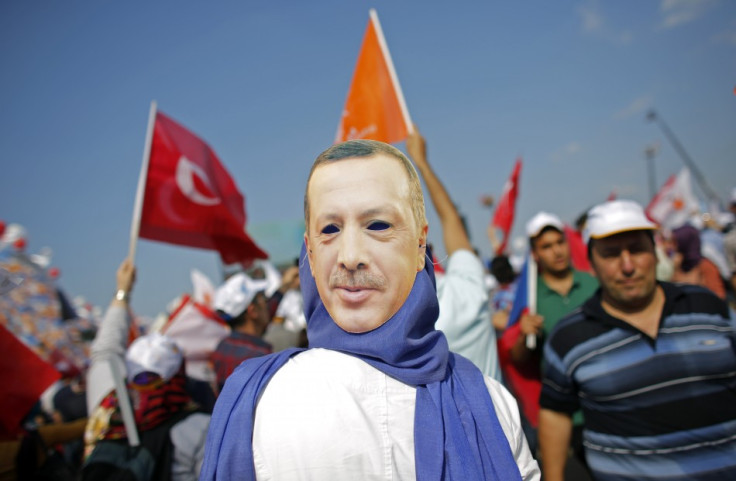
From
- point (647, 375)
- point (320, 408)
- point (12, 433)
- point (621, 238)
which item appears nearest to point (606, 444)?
point (647, 375)

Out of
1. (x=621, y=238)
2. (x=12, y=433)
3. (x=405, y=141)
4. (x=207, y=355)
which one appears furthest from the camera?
(x=207, y=355)

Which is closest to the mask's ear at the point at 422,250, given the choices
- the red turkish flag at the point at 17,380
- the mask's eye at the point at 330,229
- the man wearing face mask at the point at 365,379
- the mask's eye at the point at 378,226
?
the man wearing face mask at the point at 365,379

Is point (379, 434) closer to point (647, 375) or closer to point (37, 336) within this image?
point (647, 375)

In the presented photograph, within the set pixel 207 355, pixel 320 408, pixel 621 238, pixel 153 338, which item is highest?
pixel 621 238

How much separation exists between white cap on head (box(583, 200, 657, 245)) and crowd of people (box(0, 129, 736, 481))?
0.01 metres

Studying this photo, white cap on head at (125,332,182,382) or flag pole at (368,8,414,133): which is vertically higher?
flag pole at (368,8,414,133)

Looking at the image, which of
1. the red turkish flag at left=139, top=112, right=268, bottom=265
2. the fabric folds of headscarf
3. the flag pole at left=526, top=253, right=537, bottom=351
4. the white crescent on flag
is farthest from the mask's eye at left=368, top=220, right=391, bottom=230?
the fabric folds of headscarf

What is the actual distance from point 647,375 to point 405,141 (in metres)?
1.75

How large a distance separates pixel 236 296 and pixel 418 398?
8.99 ft

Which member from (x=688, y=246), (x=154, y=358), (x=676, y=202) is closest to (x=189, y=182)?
(x=154, y=358)

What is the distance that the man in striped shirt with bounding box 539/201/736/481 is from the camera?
2.29m

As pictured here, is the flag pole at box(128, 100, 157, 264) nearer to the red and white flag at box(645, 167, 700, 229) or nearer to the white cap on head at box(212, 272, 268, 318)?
the white cap on head at box(212, 272, 268, 318)

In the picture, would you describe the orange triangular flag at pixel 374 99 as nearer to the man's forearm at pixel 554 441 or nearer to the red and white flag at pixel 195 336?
the man's forearm at pixel 554 441

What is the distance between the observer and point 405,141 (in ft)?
9.48
